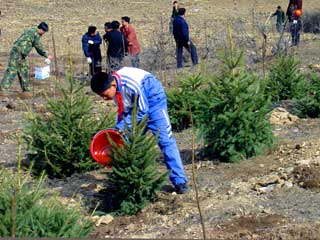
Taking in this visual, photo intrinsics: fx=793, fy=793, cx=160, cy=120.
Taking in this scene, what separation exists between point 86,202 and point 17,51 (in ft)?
26.4

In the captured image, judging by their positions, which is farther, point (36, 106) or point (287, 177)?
point (36, 106)

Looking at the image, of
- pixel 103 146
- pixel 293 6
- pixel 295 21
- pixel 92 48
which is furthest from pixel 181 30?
pixel 103 146

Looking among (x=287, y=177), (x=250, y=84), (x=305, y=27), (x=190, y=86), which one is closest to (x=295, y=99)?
(x=190, y=86)

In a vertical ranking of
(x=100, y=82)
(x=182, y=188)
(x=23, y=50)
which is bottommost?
(x=182, y=188)

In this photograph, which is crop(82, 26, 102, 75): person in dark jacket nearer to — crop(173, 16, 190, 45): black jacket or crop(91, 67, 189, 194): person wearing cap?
crop(173, 16, 190, 45): black jacket

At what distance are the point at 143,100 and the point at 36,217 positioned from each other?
81.0 inches

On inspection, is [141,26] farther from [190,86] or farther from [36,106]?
[190,86]

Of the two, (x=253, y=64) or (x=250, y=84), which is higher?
(x=250, y=84)

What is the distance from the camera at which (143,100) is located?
7.27 m

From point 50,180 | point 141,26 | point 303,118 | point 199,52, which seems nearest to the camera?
point 50,180

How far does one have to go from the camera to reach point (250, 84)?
28.1 ft

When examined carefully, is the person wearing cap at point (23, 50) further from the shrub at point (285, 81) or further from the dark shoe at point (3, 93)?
the shrub at point (285, 81)

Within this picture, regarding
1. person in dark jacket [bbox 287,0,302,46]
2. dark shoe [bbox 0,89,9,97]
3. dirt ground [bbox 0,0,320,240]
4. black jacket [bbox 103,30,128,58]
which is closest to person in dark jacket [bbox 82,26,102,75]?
black jacket [bbox 103,30,128,58]

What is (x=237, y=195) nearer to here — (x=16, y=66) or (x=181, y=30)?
(x=16, y=66)
